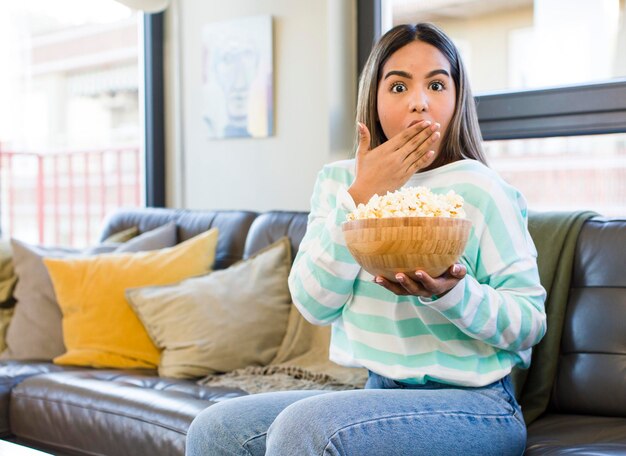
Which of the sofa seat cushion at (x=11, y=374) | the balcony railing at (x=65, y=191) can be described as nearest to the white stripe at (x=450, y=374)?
the sofa seat cushion at (x=11, y=374)

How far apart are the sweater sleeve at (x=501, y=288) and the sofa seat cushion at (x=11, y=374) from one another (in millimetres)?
1480

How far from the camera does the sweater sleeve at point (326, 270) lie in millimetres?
1471

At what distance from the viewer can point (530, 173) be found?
123 inches

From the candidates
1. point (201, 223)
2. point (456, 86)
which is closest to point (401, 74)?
point (456, 86)

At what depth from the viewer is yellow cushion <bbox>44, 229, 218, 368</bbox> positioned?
2486 mm

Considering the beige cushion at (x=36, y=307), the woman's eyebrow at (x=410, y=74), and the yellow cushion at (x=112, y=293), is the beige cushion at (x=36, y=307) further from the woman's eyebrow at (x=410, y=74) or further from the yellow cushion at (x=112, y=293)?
the woman's eyebrow at (x=410, y=74)

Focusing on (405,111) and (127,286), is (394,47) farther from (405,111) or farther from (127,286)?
(127,286)

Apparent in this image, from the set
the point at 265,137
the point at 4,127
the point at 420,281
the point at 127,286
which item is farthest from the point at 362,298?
the point at 4,127

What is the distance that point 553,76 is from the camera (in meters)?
2.58

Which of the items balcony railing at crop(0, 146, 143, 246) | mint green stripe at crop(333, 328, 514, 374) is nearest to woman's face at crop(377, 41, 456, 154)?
mint green stripe at crop(333, 328, 514, 374)

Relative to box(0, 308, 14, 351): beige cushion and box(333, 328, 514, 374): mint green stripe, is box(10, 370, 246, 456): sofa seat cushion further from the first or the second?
box(333, 328, 514, 374): mint green stripe

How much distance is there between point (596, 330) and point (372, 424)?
0.83 metres

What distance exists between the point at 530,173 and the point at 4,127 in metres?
3.76

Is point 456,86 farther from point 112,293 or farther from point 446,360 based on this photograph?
point 112,293
